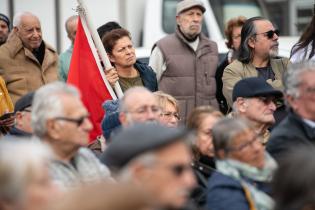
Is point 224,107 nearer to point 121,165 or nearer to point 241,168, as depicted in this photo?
point 241,168

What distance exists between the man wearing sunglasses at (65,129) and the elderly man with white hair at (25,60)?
402 cm

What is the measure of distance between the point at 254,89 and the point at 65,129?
222cm

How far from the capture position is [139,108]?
7.47 m

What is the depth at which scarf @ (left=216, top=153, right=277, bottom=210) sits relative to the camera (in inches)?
265

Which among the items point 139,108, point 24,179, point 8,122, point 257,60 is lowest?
point 8,122

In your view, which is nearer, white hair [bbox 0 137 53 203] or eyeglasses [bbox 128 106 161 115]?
white hair [bbox 0 137 53 203]

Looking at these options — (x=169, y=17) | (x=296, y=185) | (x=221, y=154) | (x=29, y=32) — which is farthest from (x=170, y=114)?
(x=169, y=17)

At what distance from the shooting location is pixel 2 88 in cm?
1011

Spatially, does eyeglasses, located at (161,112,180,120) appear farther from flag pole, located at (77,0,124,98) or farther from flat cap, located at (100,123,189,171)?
flat cap, located at (100,123,189,171)

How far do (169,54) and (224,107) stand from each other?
29.1 inches

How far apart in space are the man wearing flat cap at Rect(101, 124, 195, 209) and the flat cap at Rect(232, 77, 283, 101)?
9.84 feet

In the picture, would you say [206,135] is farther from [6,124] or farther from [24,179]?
[24,179]

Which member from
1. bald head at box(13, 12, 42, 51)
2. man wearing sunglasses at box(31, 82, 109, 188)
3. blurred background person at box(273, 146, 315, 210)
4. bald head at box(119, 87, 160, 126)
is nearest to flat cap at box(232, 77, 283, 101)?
bald head at box(119, 87, 160, 126)

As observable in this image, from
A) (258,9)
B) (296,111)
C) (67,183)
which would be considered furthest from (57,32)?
(67,183)
